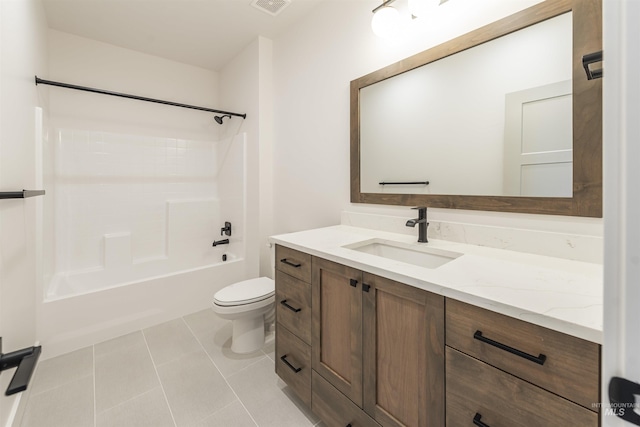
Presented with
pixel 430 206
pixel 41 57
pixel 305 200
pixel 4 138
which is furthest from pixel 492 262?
pixel 41 57

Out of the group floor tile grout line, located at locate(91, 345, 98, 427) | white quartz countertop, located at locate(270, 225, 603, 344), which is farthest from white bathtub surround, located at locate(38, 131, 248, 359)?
white quartz countertop, located at locate(270, 225, 603, 344)

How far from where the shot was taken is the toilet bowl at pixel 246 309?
1.82 m

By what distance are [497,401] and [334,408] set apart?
0.73 m

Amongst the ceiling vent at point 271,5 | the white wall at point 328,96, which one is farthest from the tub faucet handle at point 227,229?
the ceiling vent at point 271,5

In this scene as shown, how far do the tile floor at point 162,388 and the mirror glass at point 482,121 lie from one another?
4.51ft

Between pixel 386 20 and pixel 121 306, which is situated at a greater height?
pixel 386 20

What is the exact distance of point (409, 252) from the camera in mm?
1396

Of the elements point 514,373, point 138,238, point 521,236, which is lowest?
point 514,373

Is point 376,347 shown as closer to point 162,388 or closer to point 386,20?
point 162,388

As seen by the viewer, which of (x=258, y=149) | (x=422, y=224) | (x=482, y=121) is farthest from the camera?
(x=258, y=149)

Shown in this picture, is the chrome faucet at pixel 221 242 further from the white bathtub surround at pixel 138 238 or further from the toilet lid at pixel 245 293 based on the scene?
the toilet lid at pixel 245 293

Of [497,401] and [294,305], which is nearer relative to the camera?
[497,401]

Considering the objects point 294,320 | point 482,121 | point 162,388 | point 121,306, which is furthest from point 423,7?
point 121,306

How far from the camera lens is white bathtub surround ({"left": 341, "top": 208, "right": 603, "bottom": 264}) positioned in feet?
3.31
